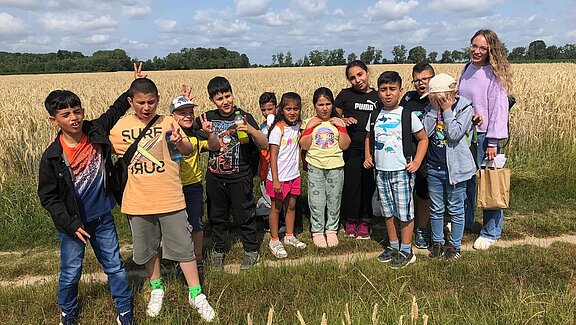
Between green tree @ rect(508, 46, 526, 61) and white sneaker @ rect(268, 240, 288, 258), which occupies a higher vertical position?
green tree @ rect(508, 46, 526, 61)

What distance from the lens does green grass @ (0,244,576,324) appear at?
117 inches

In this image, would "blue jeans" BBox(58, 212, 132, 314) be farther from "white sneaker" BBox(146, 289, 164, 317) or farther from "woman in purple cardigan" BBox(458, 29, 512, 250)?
"woman in purple cardigan" BBox(458, 29, 512, 250)

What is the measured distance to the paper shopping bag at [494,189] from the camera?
4684mm

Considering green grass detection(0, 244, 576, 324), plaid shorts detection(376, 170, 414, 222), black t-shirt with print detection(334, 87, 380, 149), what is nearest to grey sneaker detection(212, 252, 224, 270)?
green grass detection(0, 244, 576, 324)

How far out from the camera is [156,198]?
11.1 ft

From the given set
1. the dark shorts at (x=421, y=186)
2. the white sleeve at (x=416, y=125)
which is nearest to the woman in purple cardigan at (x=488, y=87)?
the dark shorts at (x=421, y=186)

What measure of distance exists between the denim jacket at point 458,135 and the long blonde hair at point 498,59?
0.55 metres

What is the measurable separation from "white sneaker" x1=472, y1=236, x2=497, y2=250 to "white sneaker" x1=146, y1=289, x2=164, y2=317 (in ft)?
11.6

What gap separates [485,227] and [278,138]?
2.70 m

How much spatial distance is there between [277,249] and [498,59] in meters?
3.24

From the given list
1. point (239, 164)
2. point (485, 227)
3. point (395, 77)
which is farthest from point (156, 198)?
point (485, 227)

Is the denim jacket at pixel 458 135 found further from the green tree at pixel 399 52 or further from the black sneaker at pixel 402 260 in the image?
the green tree at pixel 399 52

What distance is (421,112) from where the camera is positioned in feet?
15.3

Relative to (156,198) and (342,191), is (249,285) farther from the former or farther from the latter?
(342,191)
